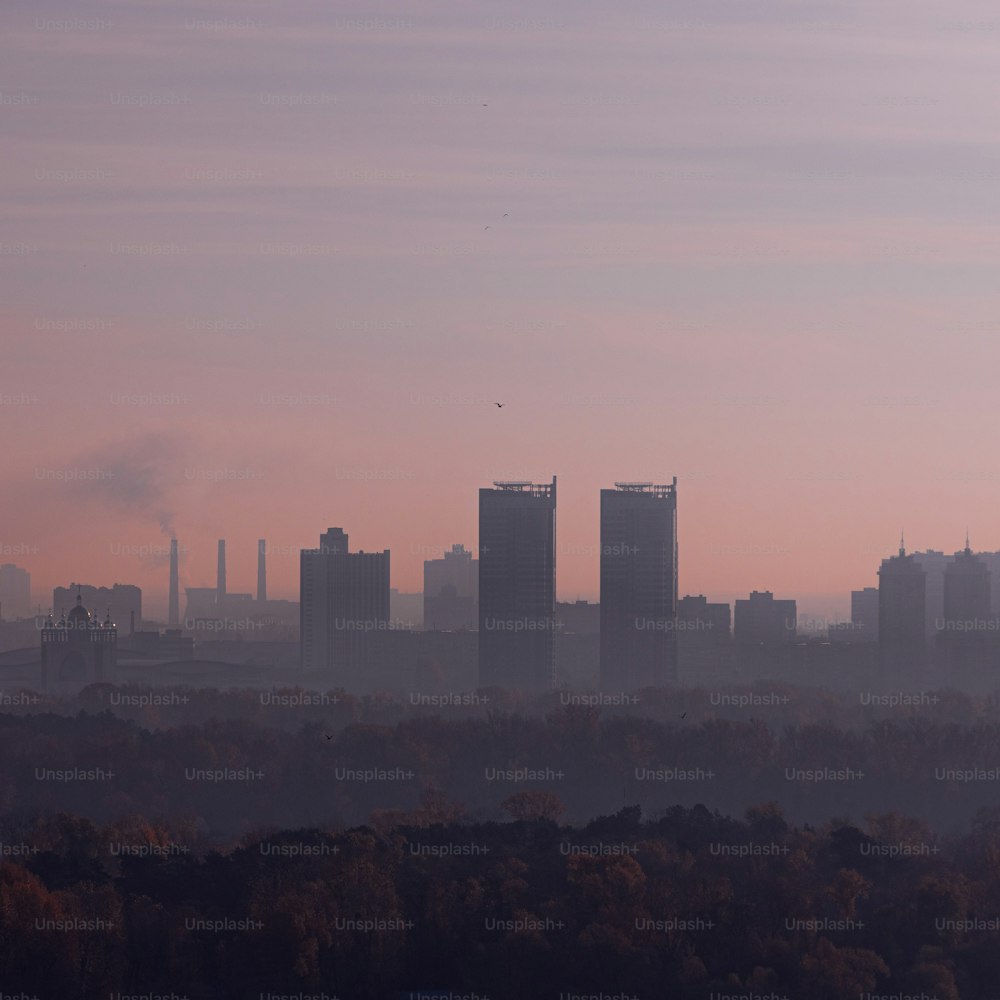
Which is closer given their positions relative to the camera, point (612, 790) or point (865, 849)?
point (865, 849)

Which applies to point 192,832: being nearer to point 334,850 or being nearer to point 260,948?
point 334,850

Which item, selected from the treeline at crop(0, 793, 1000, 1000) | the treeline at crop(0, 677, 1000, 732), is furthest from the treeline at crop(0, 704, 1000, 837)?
the treeline at crop(0, 793, 1000, 1000)

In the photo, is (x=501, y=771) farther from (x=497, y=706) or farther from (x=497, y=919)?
(x=497, y=919)

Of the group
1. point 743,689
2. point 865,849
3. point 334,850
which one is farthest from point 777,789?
point 743,689

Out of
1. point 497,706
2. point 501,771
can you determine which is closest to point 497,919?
point 501,771

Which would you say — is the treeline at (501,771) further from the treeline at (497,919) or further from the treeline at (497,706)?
the treeline at (497,919)

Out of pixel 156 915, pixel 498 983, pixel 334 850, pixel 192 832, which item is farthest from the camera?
pixel 192 832

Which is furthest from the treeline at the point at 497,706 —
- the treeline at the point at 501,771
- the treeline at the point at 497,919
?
the treeline at the point at 497,919

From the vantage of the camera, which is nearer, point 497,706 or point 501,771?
point 501,771

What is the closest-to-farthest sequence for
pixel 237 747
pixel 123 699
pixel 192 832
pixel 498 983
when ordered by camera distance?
pixel 498 983, pixel 192 832, pixel 237 747, pixel 123 699
